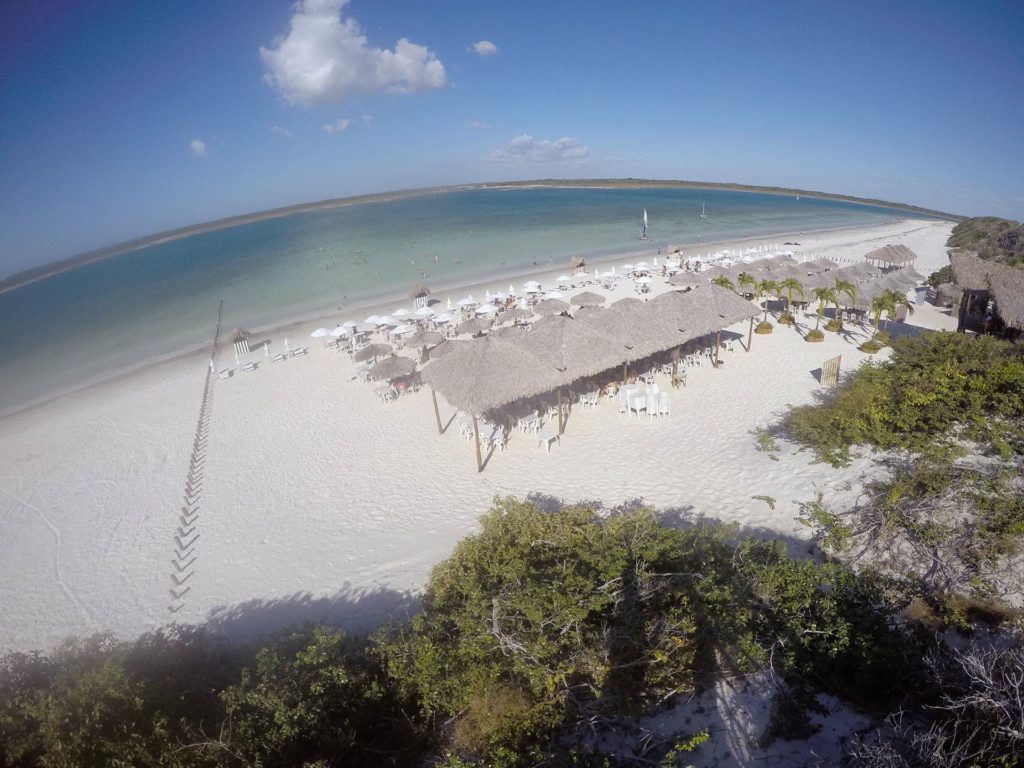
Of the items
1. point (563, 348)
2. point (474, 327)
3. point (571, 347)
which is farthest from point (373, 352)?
point (571, 347)

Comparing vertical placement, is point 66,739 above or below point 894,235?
below

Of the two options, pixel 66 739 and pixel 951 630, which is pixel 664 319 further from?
pixel 66 739

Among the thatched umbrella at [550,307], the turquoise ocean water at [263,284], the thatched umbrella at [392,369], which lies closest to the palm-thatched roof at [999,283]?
the thatched umbrella at [550,307]

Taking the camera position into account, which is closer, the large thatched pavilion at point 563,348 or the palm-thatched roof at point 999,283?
the large thatched pavilion at point 563,348

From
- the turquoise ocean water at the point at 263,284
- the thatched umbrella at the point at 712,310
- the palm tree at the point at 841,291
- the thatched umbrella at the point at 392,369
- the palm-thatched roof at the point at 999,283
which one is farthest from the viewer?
the turquoise ocean water at the point at 263,284

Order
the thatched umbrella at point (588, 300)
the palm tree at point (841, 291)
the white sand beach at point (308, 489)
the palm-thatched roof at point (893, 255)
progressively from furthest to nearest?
the palm-thatched roof at point (893, 255), the thatched umbrella at point (588, 300), the palm tree at point (841, 291), the white sand beach at point (308, 489)

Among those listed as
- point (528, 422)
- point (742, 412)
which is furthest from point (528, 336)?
point (742, 412)

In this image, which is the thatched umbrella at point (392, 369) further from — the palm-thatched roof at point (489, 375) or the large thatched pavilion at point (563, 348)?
the palm-thatched roof at point (489, 375)
